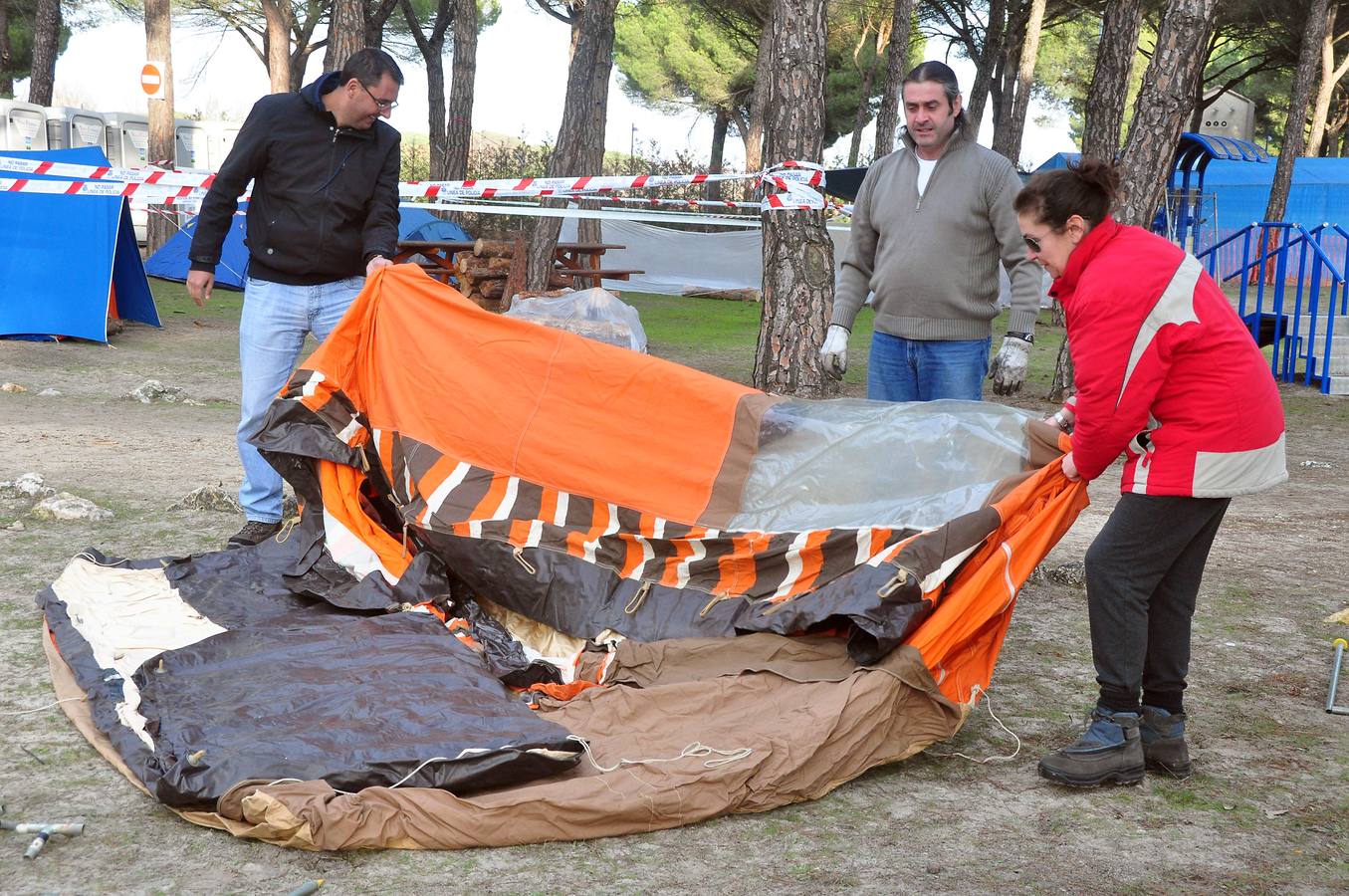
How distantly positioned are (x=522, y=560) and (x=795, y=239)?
444cm

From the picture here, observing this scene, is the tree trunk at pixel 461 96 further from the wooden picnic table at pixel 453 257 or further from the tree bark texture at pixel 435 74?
the tree bark texture at pixel 435 74

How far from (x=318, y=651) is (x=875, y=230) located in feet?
7.81

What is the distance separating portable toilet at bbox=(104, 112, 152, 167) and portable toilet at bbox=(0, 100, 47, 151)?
187cm

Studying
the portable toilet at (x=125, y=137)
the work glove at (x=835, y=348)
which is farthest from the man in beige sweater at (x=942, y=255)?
the portable toilet at (x=125, y=137)

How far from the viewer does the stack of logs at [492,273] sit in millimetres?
13375

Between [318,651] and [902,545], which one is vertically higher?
[902,545]

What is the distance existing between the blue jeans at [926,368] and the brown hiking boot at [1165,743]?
128cm

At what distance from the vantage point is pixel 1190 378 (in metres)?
2.96

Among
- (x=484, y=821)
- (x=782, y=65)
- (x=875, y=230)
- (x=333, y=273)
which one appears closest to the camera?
(x=484, y=821)

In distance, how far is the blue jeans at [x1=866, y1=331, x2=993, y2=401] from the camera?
13.9 feet

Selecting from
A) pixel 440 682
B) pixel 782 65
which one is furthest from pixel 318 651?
pixel 782 65

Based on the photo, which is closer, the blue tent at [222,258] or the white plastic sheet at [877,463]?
the white plastic sheet at [877,463]

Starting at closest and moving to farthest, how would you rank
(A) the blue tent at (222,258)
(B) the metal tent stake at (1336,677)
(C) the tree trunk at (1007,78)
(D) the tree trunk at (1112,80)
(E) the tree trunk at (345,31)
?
(B) the metal tent stake at (1336,677), (E) the tree trunk at (345,31), (D) the tree trunk at (1112,80), (A) the blue tent at (222,258), (C) the tree trunk at (1007,78)

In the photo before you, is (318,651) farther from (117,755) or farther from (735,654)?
(735,654)
